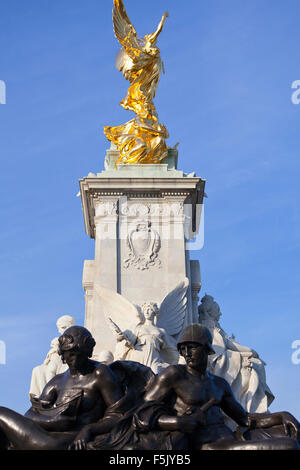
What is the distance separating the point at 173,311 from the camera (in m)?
14.5

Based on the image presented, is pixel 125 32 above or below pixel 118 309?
above

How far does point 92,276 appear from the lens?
15.5 m

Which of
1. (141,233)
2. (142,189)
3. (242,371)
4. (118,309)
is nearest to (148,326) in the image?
(118,309)

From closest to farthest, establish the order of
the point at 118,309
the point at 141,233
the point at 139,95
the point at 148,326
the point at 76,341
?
the point at 76,341
the point at 148,326
the point at 118,309
the point at 141,233
the point at 139,95

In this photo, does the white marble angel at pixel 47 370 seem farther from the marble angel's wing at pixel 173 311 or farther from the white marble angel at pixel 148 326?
the marble angel's wing at pixel 173 311

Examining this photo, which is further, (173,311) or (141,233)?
(141,233)

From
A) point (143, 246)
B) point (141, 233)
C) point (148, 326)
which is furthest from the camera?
point (141, 233)

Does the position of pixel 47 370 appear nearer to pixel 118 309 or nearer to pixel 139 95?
pixel 118 309

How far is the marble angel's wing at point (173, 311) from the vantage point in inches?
566

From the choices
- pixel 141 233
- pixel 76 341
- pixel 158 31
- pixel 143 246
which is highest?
pixel 158 31

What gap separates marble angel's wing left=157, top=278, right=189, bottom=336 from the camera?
47.2 feet

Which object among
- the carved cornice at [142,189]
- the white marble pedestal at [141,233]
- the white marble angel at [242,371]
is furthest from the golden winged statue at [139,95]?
the white marble angel at [242,371]

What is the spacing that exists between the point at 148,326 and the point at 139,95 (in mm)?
6694
